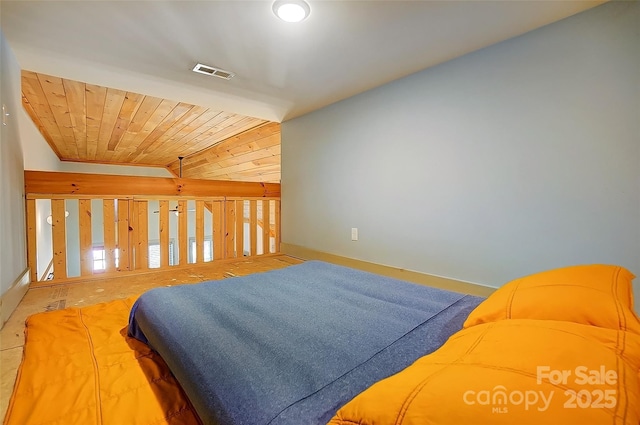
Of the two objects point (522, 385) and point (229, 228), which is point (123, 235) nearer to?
point (229, 228)

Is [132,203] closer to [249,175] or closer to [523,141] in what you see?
[249,175]

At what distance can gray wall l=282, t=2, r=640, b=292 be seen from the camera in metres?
1.42

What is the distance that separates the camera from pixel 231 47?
5.96 feet

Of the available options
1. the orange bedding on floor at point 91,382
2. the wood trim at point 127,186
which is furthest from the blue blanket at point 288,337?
the wood trim at point 127,186

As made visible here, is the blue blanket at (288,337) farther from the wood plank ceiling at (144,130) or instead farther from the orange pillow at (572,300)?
the wood plank ceiling at (144,130)

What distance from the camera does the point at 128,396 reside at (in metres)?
1.01

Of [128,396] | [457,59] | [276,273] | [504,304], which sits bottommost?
[128,396]

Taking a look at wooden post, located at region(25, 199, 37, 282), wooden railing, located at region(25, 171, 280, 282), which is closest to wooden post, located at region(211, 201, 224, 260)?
wooden railing, located at region(25, 171, 280, 282)

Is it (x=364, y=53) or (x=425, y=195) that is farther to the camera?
(x=425, y=195)

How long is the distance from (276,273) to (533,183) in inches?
61.2

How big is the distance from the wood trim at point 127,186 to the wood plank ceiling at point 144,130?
78 centimetres

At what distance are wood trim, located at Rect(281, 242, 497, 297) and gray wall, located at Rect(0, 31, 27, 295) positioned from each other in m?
2.25

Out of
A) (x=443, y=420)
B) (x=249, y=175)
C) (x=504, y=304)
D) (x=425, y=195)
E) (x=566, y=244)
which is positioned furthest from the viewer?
(x=249, y=175)

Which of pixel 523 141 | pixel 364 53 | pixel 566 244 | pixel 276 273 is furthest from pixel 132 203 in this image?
pixel 566 244
